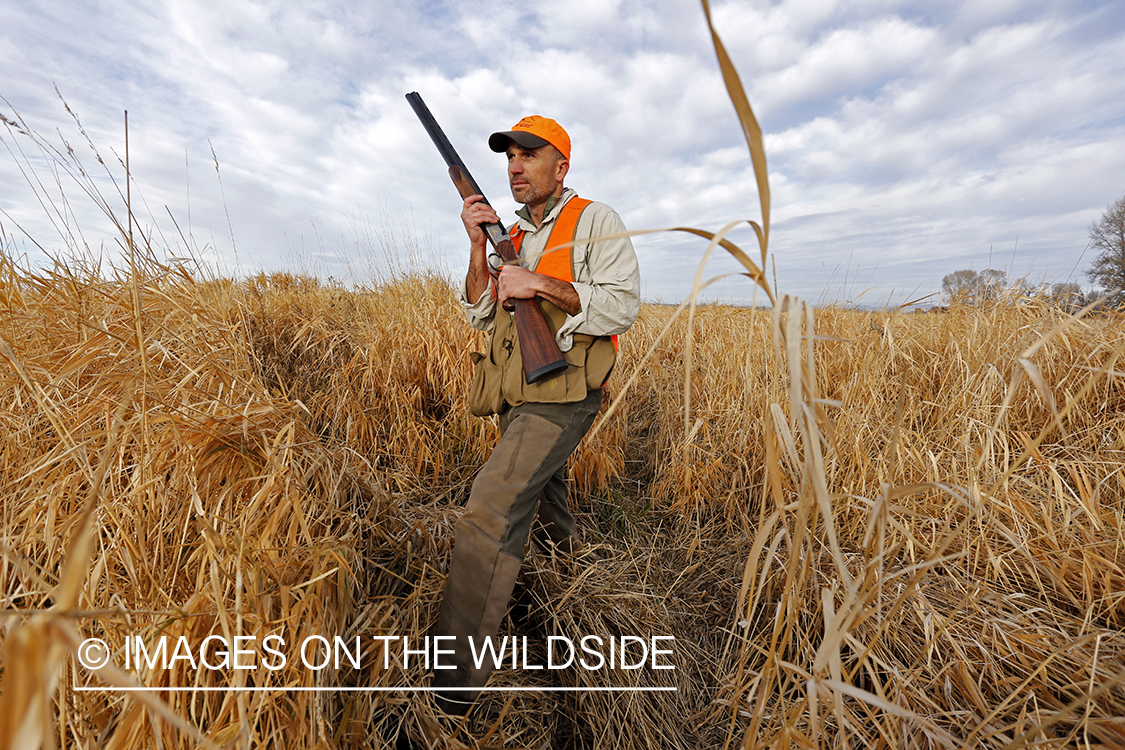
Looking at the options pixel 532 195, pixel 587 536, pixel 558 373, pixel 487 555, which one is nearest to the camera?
→ pixel 487 555

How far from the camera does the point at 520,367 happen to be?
6.34ft

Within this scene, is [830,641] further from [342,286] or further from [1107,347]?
[342,286]

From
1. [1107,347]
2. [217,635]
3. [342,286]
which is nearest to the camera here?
[217,635]

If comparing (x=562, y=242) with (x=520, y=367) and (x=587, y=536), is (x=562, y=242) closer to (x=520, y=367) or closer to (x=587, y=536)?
(x=520, y=367)

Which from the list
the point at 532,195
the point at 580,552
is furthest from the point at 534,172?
the point at 580,552

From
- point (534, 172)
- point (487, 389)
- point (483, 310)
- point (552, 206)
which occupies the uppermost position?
point (534, 172)

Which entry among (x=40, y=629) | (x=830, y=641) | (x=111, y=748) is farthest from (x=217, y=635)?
(x=830, y=641)

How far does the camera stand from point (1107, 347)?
259 centimetres

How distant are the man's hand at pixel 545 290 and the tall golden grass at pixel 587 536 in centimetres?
63

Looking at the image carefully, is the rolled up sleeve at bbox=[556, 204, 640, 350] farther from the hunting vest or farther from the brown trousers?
the brown trousers

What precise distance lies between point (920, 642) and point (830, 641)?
4.64 ft

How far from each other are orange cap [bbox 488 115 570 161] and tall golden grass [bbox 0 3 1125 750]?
1314mm

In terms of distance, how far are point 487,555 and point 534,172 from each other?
166cm

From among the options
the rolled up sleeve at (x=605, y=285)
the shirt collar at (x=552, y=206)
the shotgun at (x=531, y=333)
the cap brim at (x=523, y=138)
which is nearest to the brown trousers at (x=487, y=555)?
the shotgun at (x=531, y=333)
